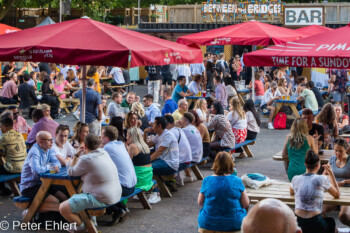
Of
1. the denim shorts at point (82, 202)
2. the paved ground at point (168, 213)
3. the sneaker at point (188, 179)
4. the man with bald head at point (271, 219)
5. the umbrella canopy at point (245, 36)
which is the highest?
the umbrella canopy at point (245, 36)

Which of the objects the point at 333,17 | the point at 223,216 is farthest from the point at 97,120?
the point at 333,17

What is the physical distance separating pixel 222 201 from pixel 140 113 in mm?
5630

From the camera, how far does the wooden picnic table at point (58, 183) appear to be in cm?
739

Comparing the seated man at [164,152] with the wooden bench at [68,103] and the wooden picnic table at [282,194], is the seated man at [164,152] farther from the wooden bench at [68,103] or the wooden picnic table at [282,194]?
the wooden bench at [68,103]

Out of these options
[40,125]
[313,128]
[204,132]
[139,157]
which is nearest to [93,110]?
[40,125]

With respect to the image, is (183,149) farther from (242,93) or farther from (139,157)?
(242,93)

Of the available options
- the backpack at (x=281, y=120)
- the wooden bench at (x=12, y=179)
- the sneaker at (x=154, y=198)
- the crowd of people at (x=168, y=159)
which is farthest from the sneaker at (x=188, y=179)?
the backpack at (x=281, y=120)

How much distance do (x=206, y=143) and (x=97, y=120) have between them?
2478 mm

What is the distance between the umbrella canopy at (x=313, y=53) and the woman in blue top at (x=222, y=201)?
7.95ft

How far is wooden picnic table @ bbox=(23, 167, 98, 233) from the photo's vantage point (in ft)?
24.3

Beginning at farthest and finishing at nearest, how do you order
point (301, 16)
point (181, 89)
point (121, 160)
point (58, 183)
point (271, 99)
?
point (301, 16), point (271, 99), point (181, 89), point (121, 160), point (58, 183)

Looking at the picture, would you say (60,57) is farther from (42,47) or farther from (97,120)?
(97,120)

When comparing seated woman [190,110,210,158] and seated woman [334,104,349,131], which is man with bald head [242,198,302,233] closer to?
seated woman [190,110,210,158]

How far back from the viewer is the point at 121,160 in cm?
789
